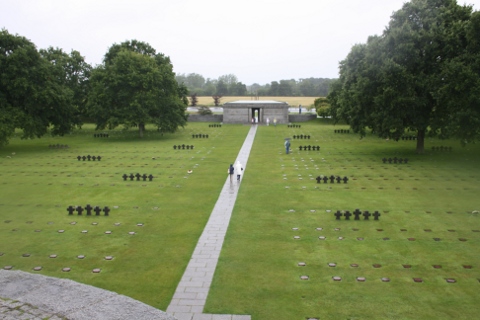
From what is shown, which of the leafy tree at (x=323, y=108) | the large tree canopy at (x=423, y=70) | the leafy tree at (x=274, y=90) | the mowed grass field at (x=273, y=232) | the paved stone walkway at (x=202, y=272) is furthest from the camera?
the leafy tree at (x=274, y=90)

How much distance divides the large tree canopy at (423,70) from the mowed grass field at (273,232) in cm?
352

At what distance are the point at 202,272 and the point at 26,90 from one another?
3252 cm

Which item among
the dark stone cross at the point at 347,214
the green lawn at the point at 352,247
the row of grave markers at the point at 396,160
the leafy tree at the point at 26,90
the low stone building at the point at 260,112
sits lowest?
the green lawn at the point at 352,247

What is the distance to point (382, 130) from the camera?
33.2 m

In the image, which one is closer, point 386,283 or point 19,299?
point 19,299

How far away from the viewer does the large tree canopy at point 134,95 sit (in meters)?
47.7

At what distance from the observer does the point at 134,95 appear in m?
48.5

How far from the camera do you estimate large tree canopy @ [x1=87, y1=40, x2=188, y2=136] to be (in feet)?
157

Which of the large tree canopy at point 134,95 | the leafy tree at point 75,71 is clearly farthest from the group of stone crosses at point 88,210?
the leafy tree at point 75,71

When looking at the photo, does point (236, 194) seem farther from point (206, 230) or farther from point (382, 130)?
point (382, 130)

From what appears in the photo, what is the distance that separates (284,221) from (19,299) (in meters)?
11.5

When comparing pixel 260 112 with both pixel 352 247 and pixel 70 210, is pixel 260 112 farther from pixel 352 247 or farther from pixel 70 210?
pixel 352 247

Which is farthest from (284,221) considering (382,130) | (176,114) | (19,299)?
(176,114)

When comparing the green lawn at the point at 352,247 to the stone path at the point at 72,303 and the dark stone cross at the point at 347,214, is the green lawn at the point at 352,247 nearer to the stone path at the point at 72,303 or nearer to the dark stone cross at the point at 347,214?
the dark stone cross at the point at 347,214
